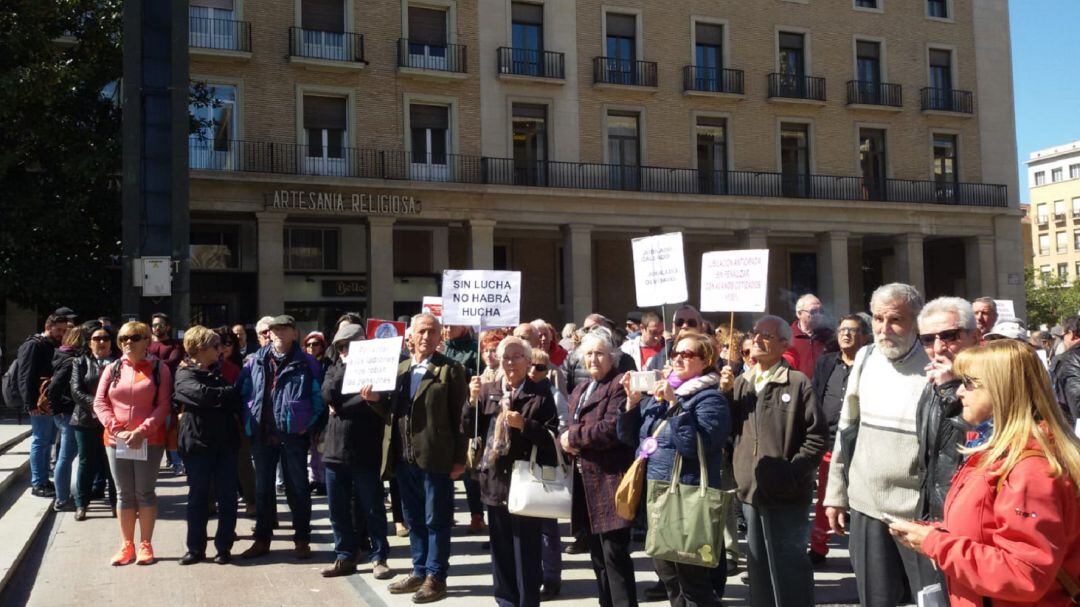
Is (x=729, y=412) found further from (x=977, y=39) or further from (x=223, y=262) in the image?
(x=977, y=39)

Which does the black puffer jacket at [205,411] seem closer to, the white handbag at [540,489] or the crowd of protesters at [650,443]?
the crowd of protesters at [650,443]

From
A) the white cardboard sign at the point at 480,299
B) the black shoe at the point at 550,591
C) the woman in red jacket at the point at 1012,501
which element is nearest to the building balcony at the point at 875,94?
the white cardboard sign at the point at 480,299

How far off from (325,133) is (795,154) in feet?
51.3

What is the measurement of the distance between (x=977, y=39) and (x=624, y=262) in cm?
1577

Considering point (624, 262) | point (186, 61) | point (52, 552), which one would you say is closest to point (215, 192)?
point (186, 61)

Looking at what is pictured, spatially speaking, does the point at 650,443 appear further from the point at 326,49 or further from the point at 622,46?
the point at 622,46

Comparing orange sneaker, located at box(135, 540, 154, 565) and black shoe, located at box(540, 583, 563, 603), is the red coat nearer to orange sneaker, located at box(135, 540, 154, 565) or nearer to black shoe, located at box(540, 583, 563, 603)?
Result: black shoe, located at box(540, 583, 563, 603)

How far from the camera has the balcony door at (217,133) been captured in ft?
83.7

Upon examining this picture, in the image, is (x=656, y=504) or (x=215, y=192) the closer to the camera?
(x=656, y=504)

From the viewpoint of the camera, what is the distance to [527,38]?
2948cm

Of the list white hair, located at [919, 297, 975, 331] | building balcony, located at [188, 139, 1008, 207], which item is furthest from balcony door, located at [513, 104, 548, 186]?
white hair, located at [919, 297, 975, 331]

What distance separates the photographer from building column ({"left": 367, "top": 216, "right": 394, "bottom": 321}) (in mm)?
26781

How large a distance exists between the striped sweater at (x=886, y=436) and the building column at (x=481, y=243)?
2319cm

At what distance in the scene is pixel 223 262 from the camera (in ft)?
88.9
